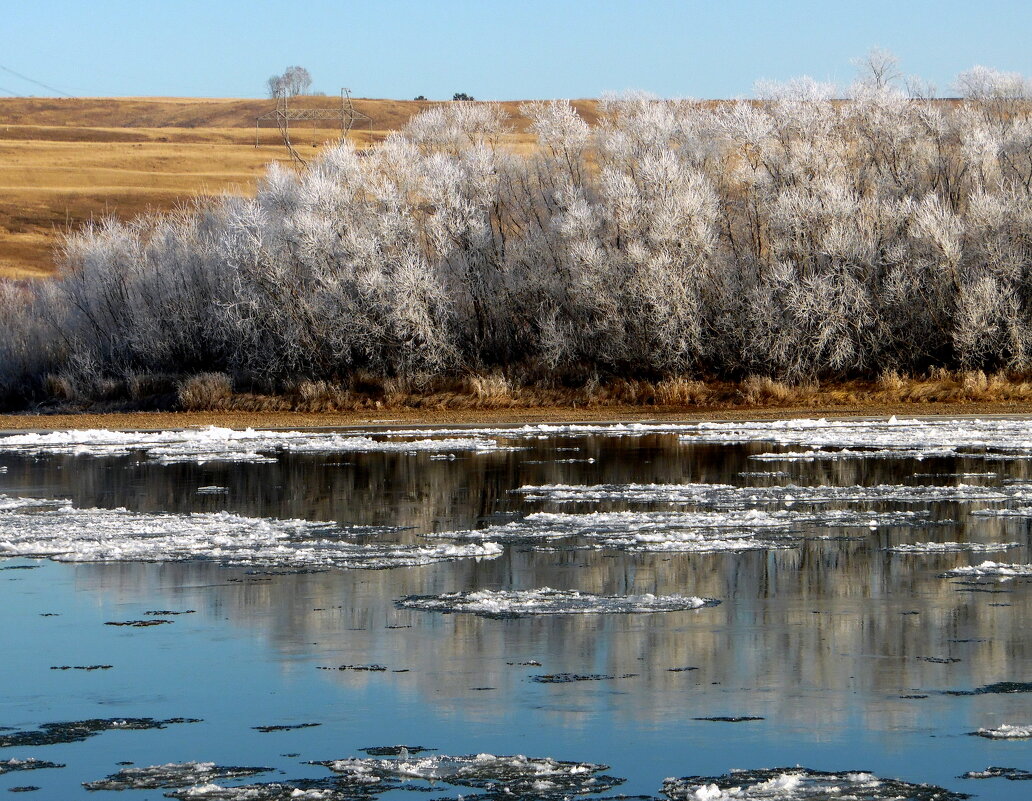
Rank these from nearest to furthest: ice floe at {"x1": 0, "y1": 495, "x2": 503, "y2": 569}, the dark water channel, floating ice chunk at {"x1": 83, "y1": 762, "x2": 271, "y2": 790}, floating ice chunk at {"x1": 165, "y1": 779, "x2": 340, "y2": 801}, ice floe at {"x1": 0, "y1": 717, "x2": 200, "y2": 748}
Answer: floating ice chunk at {"x1": 165, "y1": 779, "x2": 340, "y2": 801} → floating ice chunk at {"x1": 83, "y1": 762, "x2": 271, "y2": 790} → the dark water channel → ice floe at {"x1": 0, "y1": 717, "x2": 200, "y2": 748} → ice floe at {"x1": 0, "y1": 495, "x2": 503, "y2": 569}

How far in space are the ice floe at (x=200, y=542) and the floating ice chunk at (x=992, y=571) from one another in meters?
4.10

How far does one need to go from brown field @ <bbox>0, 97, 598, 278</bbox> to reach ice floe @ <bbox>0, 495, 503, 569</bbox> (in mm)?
44890

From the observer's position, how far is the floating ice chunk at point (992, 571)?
11142 millimetres

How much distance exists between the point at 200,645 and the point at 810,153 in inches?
1115

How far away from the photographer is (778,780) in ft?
20.7

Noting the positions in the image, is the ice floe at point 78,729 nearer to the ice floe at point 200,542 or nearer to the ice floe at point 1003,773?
the ice floe at point 1003,773

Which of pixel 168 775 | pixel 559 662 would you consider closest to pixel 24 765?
pixel 168 775

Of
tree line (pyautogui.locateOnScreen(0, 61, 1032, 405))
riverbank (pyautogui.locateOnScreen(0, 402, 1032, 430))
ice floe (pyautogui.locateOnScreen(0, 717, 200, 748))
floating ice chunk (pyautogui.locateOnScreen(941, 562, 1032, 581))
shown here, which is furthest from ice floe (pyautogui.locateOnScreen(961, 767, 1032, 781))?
tree line (pyautogui.locateOnScreen(0, 61, 1032, 405))

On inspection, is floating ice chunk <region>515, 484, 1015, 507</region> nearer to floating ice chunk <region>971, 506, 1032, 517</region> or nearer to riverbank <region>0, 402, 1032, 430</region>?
floating ice chunk <region>971, 506, 1032, 517</region>

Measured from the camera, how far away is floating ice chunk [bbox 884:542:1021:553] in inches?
490

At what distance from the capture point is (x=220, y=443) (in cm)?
2583

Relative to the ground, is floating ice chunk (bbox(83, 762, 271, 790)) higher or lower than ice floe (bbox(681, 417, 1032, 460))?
lower

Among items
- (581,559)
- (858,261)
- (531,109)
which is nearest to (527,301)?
(531,109)

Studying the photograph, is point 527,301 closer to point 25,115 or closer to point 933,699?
point 933,699
